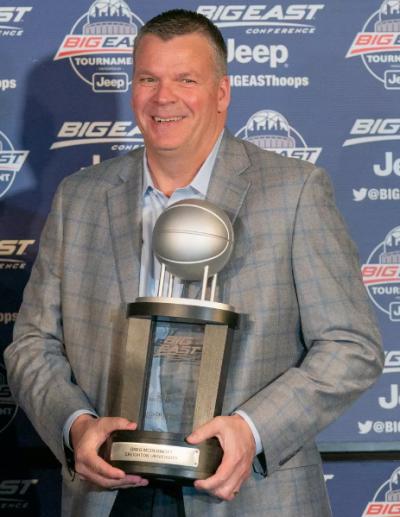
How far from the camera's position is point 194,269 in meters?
1.63

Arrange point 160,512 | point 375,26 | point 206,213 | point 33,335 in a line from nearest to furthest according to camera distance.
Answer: point 206,213
point 160,512
point 33,335
point 375,26

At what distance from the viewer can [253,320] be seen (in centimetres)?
187

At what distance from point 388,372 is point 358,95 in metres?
0.76

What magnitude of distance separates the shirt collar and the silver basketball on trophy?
34 centimetres

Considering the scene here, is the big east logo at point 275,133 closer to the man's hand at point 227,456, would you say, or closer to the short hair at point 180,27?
the short hair at point 180,27

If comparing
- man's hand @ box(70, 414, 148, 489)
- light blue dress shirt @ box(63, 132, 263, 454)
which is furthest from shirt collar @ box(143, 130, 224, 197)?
man's hand @ box(70, 414, 148, 489)

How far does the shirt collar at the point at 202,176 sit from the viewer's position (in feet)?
6.52

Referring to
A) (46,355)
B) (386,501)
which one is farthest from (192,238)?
(386,501)

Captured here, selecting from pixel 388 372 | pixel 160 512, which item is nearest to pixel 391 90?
pixel 388 372

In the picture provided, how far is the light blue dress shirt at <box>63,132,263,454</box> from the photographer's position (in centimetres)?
Answer: 175

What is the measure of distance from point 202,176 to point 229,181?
0.06 meters

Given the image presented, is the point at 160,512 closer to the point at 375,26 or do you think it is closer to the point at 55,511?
the point at 55,511

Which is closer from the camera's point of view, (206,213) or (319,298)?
(206,213)

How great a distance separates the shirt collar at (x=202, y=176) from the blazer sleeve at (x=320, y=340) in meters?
0.20
